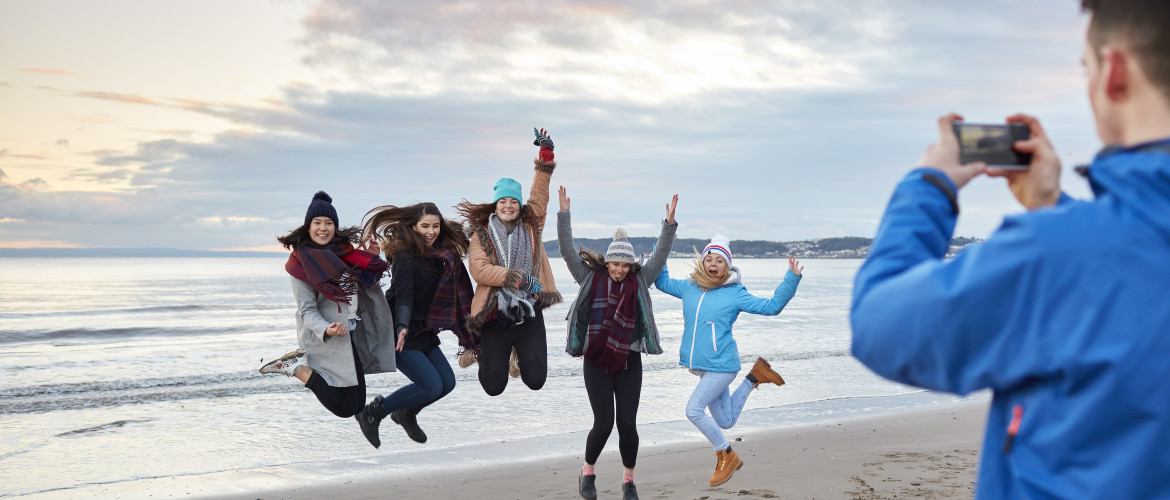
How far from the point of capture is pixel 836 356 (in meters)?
20.0

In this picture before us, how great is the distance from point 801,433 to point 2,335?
83.1ft

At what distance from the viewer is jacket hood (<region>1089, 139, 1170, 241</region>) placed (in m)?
1.01

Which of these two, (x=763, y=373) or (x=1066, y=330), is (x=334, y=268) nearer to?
(x=763, y=373)

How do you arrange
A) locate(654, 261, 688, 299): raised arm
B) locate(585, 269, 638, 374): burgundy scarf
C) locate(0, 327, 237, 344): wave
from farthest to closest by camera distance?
locate(0, 327, 237, 344): wave → locate(654, 261, 688, 299): raised arm → locate(585, 269, 638, 374): burgundy scarf

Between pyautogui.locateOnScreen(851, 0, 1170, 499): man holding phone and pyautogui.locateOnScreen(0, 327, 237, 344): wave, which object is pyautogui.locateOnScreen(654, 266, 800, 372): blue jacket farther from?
pyautogui.locateOnScreen(0, 327, 237, 344): wave

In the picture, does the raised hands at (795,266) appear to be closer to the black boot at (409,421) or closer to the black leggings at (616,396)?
the black leggings at (616,396)

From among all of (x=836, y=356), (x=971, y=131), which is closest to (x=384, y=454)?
(x=971, y=131)

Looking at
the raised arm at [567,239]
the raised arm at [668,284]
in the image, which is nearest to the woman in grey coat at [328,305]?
the raised arm at [567,239]

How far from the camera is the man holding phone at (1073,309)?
1.01m

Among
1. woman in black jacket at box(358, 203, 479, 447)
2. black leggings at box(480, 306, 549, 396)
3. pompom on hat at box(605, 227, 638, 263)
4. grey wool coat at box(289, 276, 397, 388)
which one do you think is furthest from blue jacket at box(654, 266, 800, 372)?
grey wool coat at box(289, 276, 397, 388)

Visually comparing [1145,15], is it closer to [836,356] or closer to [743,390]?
Result: [743,390]

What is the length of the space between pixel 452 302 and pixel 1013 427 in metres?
6.68

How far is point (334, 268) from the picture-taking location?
6.74 metres

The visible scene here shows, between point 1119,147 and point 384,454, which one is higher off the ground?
point 1119,147
